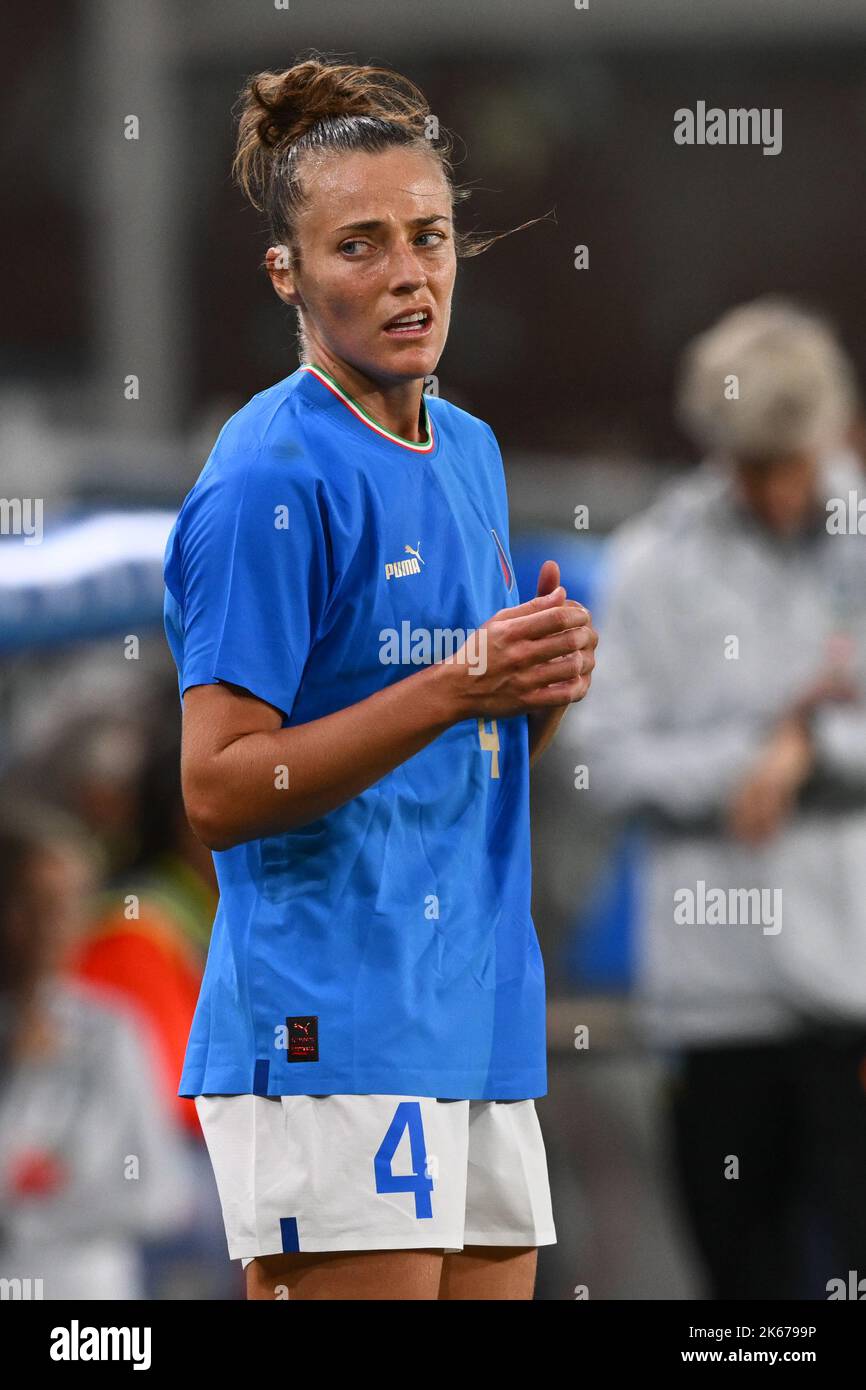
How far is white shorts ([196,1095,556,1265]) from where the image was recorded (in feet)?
5.13

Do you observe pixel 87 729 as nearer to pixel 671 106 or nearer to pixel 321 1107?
pixel 321 1107

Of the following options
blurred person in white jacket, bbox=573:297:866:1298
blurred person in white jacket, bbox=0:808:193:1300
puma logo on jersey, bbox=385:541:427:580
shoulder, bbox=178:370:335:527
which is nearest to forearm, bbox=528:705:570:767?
puma logo on jersey, bbox=385:541:427:580

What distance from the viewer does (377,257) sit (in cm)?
165

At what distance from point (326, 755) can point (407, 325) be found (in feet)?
1.19

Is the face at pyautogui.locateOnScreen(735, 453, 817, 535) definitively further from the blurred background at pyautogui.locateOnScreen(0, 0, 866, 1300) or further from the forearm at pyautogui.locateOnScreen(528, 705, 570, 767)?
the forearm at pyautogui.locateOnScreen(528, 705, 570, 767)

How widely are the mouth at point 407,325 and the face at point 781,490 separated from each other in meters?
1.63

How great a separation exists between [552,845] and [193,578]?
3.03m

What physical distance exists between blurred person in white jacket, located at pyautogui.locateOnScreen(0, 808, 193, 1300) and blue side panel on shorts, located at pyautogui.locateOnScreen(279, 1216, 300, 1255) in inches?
66.9

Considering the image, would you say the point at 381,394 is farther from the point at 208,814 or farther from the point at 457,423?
the point at 208,814

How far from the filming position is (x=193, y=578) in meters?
1.62

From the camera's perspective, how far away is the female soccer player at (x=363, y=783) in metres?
1.56

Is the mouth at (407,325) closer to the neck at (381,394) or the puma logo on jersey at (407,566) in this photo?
the neck at (381,394)

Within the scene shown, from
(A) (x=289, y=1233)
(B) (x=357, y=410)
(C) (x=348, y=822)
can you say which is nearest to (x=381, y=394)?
(B) (x=357, y=410)
